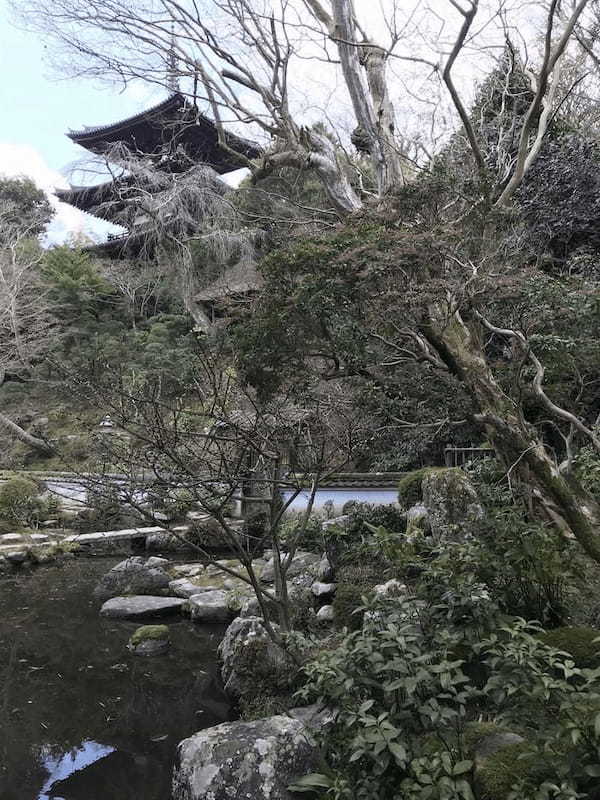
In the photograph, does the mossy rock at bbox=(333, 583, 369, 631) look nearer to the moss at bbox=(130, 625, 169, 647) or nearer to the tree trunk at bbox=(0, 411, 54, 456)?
the moss at bbox=(130, 625, 169, 647)

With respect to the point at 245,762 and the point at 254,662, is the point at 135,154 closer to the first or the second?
the point at 254,662

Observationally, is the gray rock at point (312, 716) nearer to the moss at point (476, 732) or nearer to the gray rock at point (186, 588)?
the moss at point (476, 732)

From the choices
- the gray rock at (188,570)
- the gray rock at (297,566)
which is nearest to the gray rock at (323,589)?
the gray rock at (297,566)

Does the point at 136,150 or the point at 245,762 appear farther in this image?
the point at 136,150

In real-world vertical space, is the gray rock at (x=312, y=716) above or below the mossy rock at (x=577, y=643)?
below

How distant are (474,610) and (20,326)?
1867 centimetres

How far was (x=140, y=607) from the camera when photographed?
689 cm

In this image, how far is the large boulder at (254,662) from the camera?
4.51 metres

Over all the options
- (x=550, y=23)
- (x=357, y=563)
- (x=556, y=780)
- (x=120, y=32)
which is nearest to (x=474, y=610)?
(x=556, y=780)

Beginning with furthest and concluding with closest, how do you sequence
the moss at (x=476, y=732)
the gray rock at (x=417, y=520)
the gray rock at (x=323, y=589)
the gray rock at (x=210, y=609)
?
the gray rock at (x=210, y=609)
the gray rock at (x=417, y=520)
the gray rock at (x=323, y=589)
the moss at (x=476, y=732)

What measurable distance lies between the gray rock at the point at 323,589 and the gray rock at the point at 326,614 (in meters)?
0.45

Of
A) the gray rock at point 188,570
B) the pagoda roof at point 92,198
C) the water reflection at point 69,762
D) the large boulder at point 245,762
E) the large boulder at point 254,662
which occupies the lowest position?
the gray rock at point 188,570

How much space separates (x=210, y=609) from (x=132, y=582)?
154 cm

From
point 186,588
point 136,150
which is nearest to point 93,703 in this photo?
point 186,588
